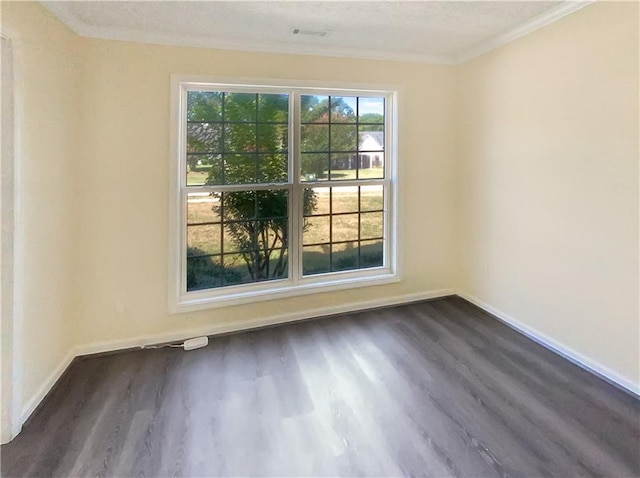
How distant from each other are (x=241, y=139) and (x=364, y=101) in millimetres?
1255

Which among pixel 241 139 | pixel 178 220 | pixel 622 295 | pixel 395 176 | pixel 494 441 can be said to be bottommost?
pixel 494 441

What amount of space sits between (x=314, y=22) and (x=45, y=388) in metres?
3.04

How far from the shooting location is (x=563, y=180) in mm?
2777

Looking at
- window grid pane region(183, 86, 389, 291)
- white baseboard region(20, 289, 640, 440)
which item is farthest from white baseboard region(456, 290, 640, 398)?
window grid pane region(183, 86, 389, 291)

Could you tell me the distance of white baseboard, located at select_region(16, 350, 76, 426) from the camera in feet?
6.93

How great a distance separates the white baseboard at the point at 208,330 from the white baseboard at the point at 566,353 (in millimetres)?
659

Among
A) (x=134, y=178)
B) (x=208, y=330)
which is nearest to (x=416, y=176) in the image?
(x=208, y=330)

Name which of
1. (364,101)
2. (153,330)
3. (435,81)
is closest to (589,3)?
(435,81)

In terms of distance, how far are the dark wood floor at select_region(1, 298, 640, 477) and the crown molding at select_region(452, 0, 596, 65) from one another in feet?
8.00

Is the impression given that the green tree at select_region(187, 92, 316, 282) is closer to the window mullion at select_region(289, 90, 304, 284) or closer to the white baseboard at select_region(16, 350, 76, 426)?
the window mullion at select_region(289, 90, 304, 284)

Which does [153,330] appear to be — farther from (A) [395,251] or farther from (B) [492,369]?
(B) [492,369]

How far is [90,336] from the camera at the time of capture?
9.52ft

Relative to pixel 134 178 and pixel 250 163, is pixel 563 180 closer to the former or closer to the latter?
pixel 250 163

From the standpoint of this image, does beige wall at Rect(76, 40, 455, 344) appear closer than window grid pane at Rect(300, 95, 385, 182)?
Yes
